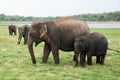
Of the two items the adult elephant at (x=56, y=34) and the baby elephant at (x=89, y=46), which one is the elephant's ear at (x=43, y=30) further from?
the baby elephant at (x=89, y=46)

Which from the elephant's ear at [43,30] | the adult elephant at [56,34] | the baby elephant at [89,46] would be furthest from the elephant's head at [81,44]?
the elephant's ear at [43,30]

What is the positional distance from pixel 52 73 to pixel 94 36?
2569 mm

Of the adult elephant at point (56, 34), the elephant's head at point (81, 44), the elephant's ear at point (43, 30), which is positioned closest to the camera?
the elephant's head at point (81, 44)

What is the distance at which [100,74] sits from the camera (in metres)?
9.94

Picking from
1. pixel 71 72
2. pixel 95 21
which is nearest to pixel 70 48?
pixel 71 72

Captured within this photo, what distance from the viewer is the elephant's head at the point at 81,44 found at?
11250mm

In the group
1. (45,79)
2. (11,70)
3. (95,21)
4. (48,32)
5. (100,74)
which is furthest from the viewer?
(95,21)

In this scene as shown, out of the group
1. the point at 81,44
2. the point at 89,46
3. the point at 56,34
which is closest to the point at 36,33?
the point at 56,34

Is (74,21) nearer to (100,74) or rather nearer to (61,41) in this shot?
(61,41)

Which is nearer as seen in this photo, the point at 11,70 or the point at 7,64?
the point at 11,70

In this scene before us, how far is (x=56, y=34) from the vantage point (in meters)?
11.7

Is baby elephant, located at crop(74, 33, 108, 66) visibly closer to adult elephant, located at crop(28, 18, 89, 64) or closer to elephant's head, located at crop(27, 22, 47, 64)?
adult elephant, located at crop(28, 18, 89, 64)

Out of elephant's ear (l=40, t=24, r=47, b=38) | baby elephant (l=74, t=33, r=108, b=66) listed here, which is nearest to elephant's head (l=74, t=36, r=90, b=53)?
baby elephant (l=74, t=33, r=108, b=66)

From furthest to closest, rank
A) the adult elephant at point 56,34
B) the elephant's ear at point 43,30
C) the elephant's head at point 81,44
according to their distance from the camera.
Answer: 1. the adult elephant at point 56,34
2. the elephant's ear at point 43,30
3. the elephant's head at point 81,44
